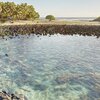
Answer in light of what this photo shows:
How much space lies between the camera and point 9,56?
141 ft

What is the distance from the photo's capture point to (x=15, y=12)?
4951 inches

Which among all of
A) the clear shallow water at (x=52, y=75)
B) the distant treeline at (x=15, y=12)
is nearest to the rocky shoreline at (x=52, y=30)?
the clear shallow water at (x=52, y=75)

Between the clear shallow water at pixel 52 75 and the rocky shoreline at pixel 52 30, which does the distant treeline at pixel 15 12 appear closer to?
the rocky shoreline at pixel 52 30

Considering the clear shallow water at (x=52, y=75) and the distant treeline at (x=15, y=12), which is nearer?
the clear shallow water at (x=52, y=75)

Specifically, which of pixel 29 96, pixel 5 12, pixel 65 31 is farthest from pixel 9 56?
pixel 5 12

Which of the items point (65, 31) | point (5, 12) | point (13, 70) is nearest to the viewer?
point (13, 70)

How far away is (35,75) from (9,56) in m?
13.3

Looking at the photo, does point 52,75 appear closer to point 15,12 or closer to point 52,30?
point 52,30

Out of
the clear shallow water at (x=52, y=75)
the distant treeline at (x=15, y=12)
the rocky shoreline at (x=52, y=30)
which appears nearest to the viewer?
the clear shallow water at (x=52, y=75)

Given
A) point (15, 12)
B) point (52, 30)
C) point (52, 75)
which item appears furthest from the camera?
point (15, 12)

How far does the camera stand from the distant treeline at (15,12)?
124m

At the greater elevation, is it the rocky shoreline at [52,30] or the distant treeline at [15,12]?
the distant treeline at [15,12]

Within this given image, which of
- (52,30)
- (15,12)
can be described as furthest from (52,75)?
(15,12)

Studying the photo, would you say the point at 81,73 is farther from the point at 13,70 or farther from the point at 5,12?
the point at 5,12
